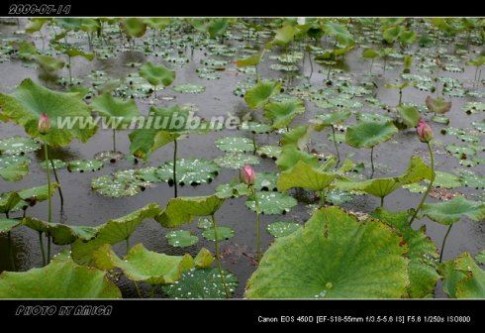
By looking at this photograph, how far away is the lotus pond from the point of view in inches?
73.9

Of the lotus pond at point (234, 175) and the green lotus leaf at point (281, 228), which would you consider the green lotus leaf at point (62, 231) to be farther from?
the green lotus leaf at point (281, 228)

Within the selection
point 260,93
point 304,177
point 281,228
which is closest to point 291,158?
point 281,228

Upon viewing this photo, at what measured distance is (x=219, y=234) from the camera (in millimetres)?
2938

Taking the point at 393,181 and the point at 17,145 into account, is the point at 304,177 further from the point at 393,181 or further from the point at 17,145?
the point at 17,145

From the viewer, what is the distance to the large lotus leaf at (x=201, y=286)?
2441 mm

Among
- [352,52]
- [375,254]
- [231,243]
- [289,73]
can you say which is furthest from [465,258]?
[352,52]

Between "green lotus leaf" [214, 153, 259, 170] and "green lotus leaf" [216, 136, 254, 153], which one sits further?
"green lotus leaf" [216, 136, 254, 153]

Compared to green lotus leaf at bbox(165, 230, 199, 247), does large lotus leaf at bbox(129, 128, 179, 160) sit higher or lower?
higher

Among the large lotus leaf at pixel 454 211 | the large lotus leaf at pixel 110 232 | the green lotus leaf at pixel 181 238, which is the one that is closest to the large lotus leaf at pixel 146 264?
the large lotus leaf at pixel 110 232

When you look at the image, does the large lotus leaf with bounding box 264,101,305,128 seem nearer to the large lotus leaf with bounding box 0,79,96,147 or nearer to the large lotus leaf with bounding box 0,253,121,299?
the large lotus leaf with bounding box 0,79,96,147

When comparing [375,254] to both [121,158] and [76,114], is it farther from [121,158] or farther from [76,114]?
[121,158]

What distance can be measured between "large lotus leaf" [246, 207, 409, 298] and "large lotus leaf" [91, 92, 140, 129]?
1.93 m

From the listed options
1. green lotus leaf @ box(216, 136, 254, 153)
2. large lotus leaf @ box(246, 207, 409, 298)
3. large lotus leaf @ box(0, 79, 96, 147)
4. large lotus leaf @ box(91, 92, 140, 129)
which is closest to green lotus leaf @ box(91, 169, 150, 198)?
large lotus leaf @ box(91, 92, 140, 129)

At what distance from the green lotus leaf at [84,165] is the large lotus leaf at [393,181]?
5.83ft
